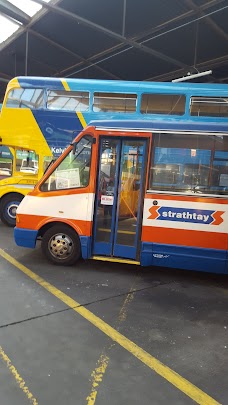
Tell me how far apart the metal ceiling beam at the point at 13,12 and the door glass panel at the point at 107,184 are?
8.64 m

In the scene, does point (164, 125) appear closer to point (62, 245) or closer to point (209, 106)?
point (62, 245)

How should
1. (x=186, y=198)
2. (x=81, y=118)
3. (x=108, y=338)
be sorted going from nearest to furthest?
(x=108, y=338) < (x=186, y=198) < (x=81, y=118)

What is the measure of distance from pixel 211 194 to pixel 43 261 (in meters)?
3.19

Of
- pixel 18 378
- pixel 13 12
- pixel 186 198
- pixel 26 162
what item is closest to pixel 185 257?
pixel 186 198

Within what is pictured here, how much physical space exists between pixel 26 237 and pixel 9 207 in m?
3.73

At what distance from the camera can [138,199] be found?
527 cm

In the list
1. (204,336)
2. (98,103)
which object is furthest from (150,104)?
(204,336)

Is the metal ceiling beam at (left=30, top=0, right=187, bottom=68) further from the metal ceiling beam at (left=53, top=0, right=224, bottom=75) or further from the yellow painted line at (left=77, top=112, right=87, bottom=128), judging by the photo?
the yellow painted line at (left=77, top=112, right=87, bottom=128)

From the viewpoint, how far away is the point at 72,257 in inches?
223

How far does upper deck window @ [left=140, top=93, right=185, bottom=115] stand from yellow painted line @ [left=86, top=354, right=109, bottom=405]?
264 inches

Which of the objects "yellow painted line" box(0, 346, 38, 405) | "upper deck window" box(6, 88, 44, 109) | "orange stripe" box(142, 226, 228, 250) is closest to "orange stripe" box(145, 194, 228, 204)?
"orange stripe" box(142, 226, 228, 250)

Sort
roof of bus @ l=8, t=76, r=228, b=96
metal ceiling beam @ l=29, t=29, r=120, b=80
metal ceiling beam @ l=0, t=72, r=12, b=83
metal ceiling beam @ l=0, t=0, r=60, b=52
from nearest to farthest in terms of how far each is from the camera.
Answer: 1. roof of bus @ l=8, t=76, r=228, b=96
2. metal ceiling beam @ l=0, t=0, r=60, b=52
3. metal ceiling beam @ l=29, t=29, r=120, b=80
4. metal ceiling beam @ l=0, t=72, r=12, b=83

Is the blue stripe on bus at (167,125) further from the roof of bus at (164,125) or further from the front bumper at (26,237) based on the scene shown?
the front bumper at (26,237)

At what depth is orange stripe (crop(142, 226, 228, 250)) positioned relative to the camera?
4965mm
